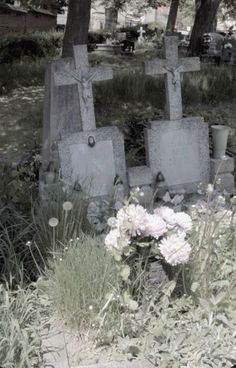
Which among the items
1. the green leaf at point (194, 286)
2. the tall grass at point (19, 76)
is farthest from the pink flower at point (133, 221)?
the tall grass at point (19, 76)

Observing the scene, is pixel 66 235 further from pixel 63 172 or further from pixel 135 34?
pixel 135 34

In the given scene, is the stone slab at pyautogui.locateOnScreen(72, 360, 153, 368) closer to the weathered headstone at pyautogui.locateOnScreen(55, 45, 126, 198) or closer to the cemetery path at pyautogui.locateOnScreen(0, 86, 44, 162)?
the weathered headstone at pyautogui.locateOnScreen(55, 45, 126, 198)

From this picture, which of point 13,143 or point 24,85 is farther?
point 24,85

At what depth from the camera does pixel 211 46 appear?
52.1 feet

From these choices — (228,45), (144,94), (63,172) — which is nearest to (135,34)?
(228,45)

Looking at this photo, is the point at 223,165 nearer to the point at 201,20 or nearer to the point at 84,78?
the point at 84,78

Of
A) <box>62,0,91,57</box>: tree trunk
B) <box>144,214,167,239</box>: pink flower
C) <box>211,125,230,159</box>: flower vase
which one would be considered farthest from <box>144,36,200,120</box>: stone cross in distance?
<box>62,0,91,57</box>: tree trunk

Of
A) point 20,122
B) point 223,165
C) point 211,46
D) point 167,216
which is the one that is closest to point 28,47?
point 211,46

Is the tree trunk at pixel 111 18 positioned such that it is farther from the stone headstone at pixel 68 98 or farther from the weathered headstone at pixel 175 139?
the weathered headstone at pixel 175 139

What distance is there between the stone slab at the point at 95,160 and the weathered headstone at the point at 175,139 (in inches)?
12.7

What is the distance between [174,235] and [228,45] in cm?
1386

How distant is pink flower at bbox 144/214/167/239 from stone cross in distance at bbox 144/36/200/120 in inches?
91.5

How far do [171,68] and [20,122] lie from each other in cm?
364

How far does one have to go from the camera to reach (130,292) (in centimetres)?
282
